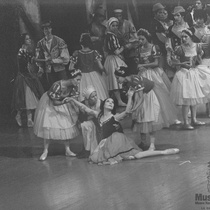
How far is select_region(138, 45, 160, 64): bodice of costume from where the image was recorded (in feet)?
16.4

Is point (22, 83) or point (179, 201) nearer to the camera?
point (179, 201)

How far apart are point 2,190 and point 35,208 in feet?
1.17

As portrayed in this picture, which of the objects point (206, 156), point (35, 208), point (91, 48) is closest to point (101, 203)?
point (35, 208)

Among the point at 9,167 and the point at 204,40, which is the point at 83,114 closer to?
the point at 9,167

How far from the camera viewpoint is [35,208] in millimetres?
4871

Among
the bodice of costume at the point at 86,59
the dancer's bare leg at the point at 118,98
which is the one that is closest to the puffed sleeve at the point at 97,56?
the bodice of costume at the point at 86,59

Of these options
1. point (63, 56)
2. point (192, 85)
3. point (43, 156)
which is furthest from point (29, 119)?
point (192, 85)

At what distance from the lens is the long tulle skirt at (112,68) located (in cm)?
504

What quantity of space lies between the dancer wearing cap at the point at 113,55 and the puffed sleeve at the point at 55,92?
37 cm

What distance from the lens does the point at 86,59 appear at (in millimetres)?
5125

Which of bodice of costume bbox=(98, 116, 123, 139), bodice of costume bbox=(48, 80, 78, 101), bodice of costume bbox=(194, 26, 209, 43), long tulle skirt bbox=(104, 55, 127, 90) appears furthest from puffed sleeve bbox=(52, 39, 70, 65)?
bodice of costume bbox=(194, 26, 209, 43)

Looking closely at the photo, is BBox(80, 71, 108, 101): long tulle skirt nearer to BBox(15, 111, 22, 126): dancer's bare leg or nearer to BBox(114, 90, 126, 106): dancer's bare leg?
BBox(114, 90, 126, 106): dancer's bare leg

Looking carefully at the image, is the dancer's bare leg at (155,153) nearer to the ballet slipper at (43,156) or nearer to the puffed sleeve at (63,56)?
the ballet slipper at (43,156)

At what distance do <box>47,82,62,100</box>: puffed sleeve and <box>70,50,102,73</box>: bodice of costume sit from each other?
0.68 ft
